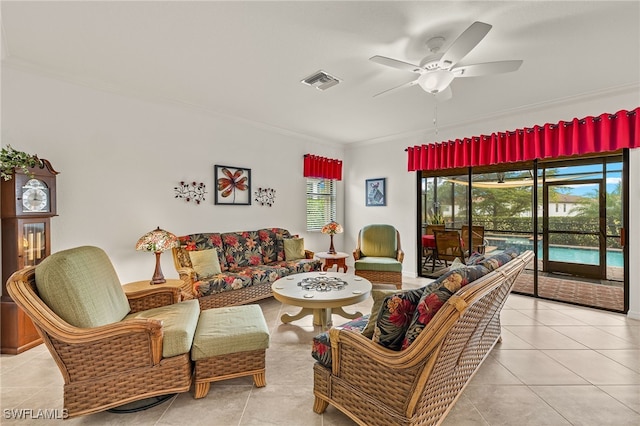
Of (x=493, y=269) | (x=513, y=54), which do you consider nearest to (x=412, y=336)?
(x=493, y=269)

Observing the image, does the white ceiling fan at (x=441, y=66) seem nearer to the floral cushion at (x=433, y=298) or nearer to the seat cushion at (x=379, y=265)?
the floral cushion at (x=433, y=298)

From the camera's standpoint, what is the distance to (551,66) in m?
2.74

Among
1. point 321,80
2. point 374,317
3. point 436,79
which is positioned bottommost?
point 374,317

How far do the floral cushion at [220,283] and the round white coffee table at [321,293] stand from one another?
0.66 m

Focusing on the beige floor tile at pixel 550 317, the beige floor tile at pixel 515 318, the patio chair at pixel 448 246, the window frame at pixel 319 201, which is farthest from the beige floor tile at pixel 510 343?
the window frame at pixel 319 201

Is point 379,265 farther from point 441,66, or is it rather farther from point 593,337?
point 441,66

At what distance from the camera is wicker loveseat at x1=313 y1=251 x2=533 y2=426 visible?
1.21 meters

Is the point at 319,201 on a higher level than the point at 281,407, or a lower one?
higher

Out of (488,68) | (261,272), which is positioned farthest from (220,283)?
(488,68)

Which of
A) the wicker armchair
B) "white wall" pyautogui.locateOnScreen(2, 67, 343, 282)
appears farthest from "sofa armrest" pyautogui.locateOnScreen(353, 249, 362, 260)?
the wicker armchair

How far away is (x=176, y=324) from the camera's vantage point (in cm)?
190

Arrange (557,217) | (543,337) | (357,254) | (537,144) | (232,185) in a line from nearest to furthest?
(543,337)
(537,144)
(557,217)
(232,185)
(357,254)

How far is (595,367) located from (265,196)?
426cm

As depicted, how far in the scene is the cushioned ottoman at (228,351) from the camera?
1865 millimetres
